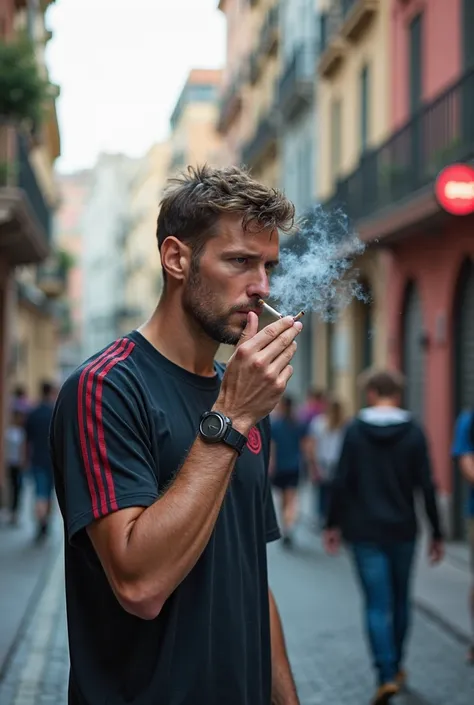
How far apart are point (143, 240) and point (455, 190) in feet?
223

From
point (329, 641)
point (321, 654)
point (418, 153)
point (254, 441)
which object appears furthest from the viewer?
point (418, 153)

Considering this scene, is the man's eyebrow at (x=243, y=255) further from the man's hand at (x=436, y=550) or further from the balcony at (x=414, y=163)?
the balcony at (x=414, y=163)

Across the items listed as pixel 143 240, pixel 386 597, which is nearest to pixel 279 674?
pixel 386 597

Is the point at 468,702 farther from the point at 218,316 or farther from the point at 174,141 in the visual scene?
the point at 174,141

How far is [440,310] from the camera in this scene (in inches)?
665

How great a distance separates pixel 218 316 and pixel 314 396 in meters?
17.5

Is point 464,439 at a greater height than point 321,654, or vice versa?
point 464,439

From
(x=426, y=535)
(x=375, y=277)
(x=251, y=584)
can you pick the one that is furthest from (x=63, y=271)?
(x=251, y=584)

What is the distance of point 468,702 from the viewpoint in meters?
7.12

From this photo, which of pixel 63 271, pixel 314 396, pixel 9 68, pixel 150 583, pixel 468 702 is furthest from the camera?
pixel 63 271

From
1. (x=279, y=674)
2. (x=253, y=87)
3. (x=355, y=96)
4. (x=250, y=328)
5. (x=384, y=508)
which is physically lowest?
(x=384, y=508)

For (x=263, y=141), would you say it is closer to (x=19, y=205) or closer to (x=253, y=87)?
(x=253, y=87)

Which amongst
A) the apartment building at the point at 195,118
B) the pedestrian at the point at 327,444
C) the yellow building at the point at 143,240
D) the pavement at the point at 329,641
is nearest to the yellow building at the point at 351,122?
the pedestrian at the point at 327,444

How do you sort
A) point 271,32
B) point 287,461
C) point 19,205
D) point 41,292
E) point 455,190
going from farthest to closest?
point 41,292 < point 271,32 < point 19,205 < point 287,461 < point 455,190
